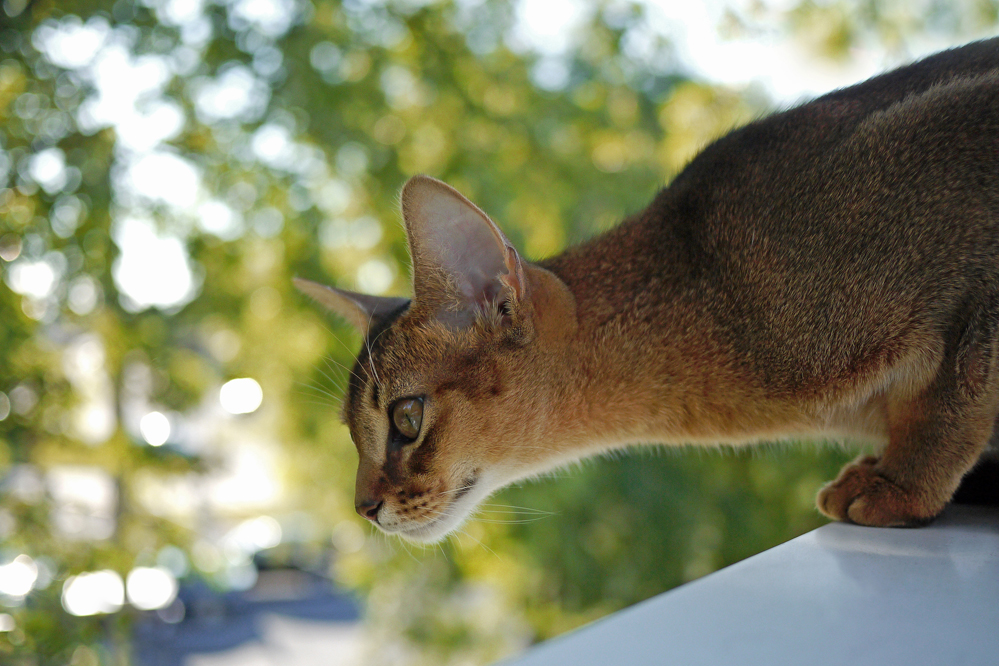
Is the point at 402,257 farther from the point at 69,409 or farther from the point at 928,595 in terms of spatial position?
the point at 928,595

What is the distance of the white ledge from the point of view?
565 mm

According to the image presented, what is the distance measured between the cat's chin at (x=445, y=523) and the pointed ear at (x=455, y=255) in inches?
9.7

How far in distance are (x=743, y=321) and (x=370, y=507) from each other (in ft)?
1.88

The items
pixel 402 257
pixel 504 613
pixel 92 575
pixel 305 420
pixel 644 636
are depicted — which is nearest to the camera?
pixel 644 636

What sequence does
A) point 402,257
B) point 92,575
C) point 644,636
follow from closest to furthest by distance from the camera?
point 644,636, point 92,575, point 402,257

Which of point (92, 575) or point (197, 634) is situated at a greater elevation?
point (92, 575)

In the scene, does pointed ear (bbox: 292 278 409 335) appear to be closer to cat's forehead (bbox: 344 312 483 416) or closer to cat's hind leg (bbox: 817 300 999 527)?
cat's forehead (bbox: 344 312 483 416)

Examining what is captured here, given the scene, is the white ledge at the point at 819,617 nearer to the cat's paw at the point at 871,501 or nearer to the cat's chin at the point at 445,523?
the cat's paw at the point at 871,501

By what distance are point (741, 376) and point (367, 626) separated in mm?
2687

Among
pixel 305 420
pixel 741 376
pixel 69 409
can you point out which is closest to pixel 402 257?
pixel 305 420

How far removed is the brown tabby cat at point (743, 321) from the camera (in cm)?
94

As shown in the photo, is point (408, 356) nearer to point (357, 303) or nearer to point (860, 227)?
point (357, 303)

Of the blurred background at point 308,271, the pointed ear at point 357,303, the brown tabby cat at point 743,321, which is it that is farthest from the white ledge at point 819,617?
the blurred background at point 308,271

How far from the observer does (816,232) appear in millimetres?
992
